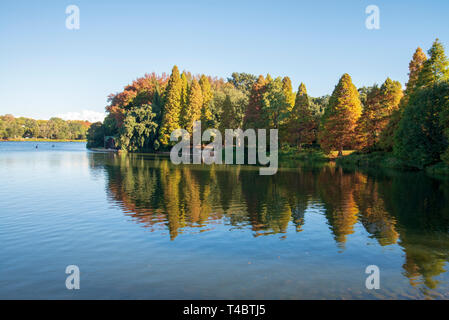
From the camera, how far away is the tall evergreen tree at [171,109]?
75725 millimetres

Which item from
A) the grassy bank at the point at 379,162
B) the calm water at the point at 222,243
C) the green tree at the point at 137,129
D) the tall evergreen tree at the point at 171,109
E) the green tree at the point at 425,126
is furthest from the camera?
the tall evergreen tree at the point at 171,109

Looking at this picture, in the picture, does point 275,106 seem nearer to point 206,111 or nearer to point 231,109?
point 231,109

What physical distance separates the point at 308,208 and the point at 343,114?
38.5 meters

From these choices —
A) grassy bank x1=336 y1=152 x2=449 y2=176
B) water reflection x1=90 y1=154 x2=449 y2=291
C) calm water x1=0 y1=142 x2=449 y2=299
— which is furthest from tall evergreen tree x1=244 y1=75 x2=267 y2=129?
calm water x1=0 y1=142 x2=449 y2=299

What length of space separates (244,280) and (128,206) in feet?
37.9

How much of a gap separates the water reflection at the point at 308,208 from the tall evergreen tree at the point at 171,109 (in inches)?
1815

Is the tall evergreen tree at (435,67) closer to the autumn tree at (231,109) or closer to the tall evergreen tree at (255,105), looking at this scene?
the tall evergreen tree at (255,105)

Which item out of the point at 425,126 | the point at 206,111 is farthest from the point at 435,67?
the point at 206,111

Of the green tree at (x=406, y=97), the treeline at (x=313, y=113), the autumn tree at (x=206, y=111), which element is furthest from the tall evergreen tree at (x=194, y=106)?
the green tree at (x=406, y=97)

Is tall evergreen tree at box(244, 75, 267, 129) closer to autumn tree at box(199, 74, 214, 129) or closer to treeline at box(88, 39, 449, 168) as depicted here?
treeline at box(88, 39, 449, 168)

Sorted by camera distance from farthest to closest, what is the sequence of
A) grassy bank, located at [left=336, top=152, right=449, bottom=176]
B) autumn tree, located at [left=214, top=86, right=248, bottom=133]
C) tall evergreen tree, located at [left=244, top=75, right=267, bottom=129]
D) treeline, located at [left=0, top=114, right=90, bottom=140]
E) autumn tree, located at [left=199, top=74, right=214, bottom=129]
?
treeline, located at [left=0, top=114, right=90, bottom=140], autumn tree, located at [left=199, top=74, right=214, bottom=129], autumn tree, located at [left=214, top=86, right=248, bottom=133], tall evergreen tree, located at [left=244, top=75, right=267, bottom=129], grassy bank, located at [left=336, top=152, right=449, bottom=176]

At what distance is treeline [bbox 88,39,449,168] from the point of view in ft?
128

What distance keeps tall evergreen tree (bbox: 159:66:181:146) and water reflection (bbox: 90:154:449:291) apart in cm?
4611
